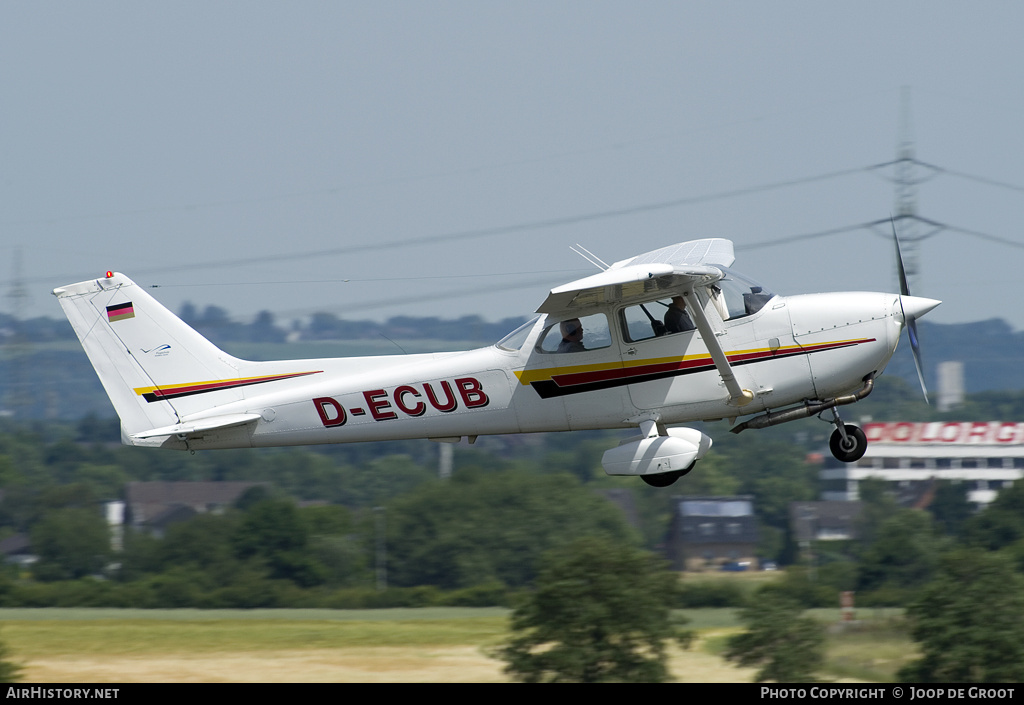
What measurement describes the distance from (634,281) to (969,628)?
27070 mm

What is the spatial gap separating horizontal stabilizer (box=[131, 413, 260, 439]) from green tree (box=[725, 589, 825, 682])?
20948 mm

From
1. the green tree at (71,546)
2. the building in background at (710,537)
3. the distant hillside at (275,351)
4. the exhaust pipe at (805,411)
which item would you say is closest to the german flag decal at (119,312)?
the exhaust pipe at (805,411)

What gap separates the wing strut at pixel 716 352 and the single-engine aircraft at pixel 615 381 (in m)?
0.01

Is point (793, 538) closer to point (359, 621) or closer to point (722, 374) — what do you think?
point (359, 621)

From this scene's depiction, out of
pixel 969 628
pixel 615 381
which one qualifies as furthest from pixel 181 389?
pixel 969 628

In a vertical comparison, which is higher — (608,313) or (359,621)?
(608,313)

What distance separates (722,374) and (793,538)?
66867 millimetres

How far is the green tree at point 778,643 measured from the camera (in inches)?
1232

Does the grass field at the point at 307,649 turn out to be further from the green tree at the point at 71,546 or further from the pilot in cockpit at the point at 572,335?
the green tree at the point at 71,546

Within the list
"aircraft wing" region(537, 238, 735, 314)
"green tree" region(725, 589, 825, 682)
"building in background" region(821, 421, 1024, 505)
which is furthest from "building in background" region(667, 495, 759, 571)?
"aircraft wing" region(537, 238, 735, 314)

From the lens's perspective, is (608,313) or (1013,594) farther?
(1013,594)

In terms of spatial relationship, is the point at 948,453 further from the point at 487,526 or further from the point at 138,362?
the point at 138,362

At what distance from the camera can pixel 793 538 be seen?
251ft
